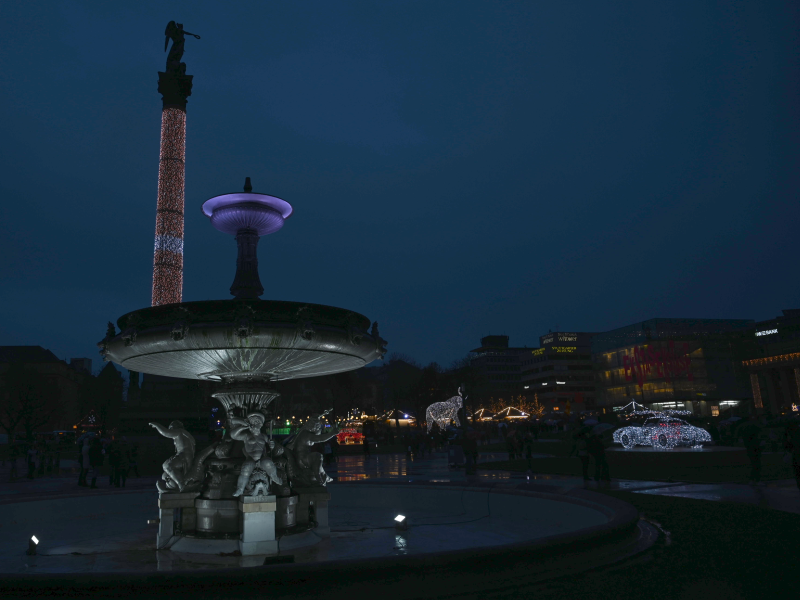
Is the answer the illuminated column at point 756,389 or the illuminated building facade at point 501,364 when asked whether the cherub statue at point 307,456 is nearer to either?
the illuminated column at point 756,389

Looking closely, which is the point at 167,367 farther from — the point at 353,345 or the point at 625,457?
the point at 625,457

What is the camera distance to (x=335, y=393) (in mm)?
54344

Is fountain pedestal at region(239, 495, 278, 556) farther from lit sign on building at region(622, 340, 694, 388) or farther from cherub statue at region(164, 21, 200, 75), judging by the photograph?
lit sign on building at region(622, 340, 694, 388)

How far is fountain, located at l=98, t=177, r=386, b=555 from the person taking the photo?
597 cm

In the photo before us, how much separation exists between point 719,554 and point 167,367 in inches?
243

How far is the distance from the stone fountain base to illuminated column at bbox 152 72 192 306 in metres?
28.3

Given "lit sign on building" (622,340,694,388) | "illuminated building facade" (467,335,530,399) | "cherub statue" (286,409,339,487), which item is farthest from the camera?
"illuminated building facade" (467,335,530,399)

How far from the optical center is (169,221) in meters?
34.6

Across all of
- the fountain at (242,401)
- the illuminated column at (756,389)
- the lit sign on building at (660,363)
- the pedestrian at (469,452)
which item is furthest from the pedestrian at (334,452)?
the illuminated column at (756,389)

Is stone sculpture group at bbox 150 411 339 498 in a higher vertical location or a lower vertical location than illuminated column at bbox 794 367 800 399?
lower

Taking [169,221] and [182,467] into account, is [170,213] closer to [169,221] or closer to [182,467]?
[169,221]

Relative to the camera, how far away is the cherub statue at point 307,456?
7.03 meters

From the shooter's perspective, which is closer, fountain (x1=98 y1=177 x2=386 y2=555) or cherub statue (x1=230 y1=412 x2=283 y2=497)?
fountain (x1=98 y1=177 x2=386 y2=555)

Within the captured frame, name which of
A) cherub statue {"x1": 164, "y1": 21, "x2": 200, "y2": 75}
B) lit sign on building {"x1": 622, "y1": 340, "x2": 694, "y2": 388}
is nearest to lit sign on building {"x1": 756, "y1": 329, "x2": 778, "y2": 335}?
lit sign on building {"x1": 622, "y1": 340, "x2": 694, "y2": 388}
